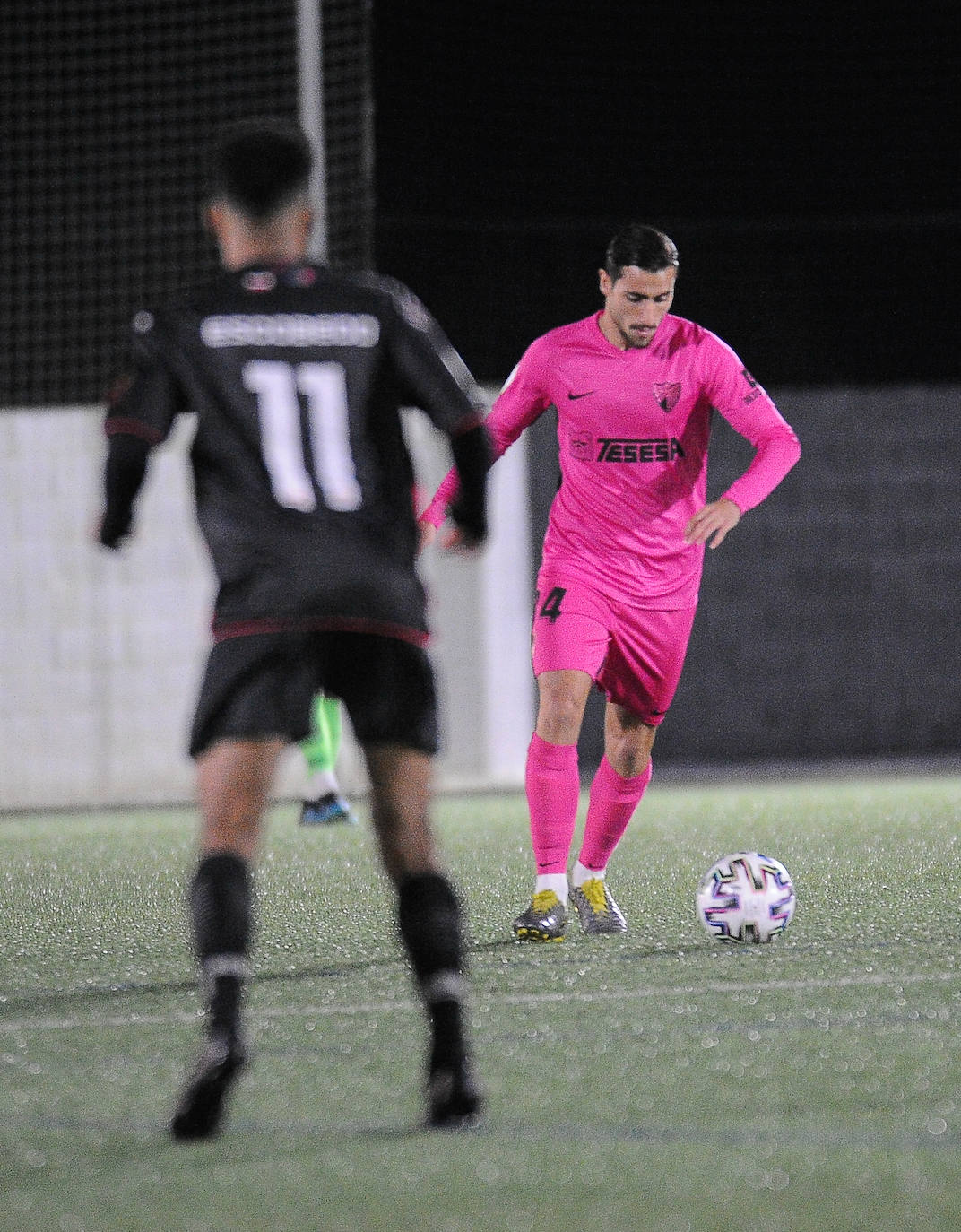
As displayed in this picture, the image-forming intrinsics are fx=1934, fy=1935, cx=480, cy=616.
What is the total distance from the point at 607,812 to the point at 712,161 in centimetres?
989

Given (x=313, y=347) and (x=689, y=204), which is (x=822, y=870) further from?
(x=689, y=204)

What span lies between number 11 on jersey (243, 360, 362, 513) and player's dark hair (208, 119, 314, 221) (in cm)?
23

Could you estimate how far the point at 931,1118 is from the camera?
2.62m

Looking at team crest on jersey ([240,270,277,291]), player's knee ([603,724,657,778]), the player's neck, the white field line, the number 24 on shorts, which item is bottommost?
the white field line

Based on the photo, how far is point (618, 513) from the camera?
5.02 meters

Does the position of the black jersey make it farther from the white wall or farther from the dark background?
the dark background

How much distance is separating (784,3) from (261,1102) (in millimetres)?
12532

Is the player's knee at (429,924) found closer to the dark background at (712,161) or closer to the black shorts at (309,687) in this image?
the black shorts at (309,687)

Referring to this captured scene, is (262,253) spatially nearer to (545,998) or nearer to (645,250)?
(545,998)

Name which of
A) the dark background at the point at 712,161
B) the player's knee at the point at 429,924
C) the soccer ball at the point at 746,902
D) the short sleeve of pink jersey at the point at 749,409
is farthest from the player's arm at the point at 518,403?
the dark background at the point at 712,161

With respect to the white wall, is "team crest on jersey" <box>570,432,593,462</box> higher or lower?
higher

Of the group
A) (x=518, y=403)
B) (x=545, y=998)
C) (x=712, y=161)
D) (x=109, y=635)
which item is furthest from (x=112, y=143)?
(x=545, y=998)

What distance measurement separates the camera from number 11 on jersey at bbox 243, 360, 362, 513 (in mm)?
2705

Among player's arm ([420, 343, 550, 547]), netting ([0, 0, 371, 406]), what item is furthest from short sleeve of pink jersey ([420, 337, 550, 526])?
netting ([0, 0, 371, 406])
